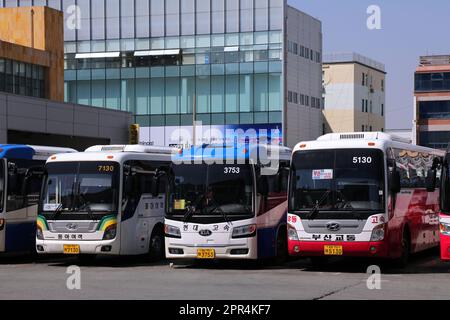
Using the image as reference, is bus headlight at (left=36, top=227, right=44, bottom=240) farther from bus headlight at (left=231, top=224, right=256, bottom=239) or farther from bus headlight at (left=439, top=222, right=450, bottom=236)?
bus headlight at (left=439, top=222, right=450, bottom=236)

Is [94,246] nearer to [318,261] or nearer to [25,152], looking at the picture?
[25,152]

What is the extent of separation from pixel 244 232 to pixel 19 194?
236 inches

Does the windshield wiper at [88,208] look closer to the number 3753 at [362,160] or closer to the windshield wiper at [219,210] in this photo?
the windshield wiper at [219,210]

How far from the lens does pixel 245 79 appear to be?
2847 inches

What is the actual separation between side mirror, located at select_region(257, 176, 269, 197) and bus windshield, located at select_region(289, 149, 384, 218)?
32.3 inches

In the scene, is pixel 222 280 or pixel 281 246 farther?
pixel 281 246

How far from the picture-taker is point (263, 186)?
19.8 metres

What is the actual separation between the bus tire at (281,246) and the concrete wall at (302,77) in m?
49.4

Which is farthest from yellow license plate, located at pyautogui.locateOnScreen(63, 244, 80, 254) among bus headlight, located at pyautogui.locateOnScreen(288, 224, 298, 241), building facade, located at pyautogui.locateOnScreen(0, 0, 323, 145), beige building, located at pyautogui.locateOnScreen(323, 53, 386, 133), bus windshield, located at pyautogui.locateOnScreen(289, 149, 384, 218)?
beige building, located at pyautogui.locateOnScreen(323, 53, 386, 133)

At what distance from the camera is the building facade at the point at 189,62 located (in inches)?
2808

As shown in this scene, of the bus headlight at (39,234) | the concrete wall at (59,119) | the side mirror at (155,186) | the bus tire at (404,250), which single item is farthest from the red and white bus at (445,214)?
the concrete wall at (59,119)

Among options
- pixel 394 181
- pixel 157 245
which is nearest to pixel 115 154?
pixel 157 245

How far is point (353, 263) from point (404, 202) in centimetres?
249

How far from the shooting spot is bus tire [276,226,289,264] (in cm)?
2108
